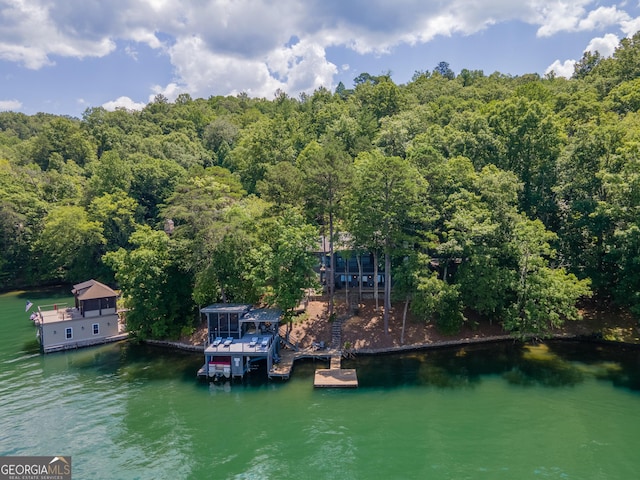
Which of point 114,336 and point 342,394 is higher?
point 114,336

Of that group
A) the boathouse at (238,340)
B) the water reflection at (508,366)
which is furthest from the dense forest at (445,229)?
the water reflection at (508,366)

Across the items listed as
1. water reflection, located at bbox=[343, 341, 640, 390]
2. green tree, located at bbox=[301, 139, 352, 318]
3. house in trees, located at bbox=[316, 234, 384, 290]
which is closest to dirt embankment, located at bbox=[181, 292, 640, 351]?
water reflection, located at bbox=[343, 341, 640, 390]

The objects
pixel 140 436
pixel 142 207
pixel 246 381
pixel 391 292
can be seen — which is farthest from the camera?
pixel 142 207

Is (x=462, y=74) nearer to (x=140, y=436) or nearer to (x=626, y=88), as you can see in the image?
(x=626, y=88)

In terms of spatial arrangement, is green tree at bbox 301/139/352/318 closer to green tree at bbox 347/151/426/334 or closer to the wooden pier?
green tree at bbox 347/151/426/334

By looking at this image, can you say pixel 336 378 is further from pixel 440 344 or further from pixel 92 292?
pixel 92 292

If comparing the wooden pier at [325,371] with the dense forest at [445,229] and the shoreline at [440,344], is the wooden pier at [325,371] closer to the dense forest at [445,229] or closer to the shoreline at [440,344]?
the shoreline at [440,344]

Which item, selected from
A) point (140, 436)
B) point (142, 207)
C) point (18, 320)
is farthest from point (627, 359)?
point (142, 207)
